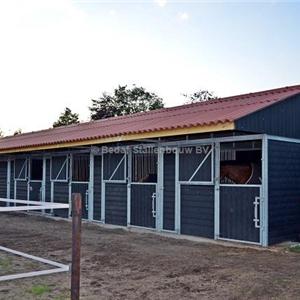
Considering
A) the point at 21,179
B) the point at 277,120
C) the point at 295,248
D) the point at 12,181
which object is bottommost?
the point at 295,248

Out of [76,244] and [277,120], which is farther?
[277,120]

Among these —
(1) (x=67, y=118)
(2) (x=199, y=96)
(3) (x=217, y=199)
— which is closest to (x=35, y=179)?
(3) (x=217, y=199)

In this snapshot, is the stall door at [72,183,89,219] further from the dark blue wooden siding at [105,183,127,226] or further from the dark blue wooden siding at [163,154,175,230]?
the dark blue wooden siding at [163,154,175,230]

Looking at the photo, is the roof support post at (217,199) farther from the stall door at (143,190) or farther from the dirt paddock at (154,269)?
the stall door at (143,190)

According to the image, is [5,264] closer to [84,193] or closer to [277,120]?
[277,120]

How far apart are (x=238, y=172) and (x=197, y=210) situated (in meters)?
→ 1.08

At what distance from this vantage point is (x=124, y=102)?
4025 centimetres

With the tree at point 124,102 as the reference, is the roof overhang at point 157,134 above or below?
below

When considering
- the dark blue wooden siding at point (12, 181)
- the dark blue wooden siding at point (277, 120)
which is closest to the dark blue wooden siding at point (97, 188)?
the dark blue wooden siding at point (277, 120)

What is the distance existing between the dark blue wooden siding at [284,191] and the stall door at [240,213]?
27 centimetres

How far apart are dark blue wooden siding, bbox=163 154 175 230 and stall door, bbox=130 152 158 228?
0.29 meters

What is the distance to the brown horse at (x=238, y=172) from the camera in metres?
8.78

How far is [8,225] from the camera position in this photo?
11281mm

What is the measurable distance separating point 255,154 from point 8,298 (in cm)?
600
